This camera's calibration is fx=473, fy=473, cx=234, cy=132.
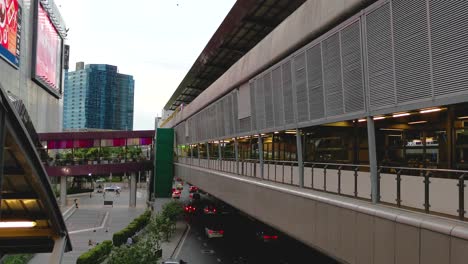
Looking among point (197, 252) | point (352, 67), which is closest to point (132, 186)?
point (197, 252)

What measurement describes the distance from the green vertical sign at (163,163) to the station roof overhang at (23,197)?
3682cm

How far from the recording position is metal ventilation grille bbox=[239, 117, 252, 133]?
23.8 meters

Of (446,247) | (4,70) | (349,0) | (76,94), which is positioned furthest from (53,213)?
(76,94)

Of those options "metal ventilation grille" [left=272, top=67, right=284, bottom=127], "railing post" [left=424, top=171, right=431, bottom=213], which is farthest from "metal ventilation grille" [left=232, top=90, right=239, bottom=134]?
"railing post" [left=424, top=171, right=431, bottom=213]

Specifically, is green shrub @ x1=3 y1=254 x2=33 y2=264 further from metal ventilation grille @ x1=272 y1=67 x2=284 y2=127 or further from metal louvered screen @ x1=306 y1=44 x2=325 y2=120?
metal louvered screen @ x1=306 y1=44 x2=325 y2=120

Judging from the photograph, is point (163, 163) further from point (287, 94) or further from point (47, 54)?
point (287, 94)

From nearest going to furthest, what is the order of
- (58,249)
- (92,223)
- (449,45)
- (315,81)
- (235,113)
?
(449,45) < (315,81) < (58,249) < (235,113) < (92,223)

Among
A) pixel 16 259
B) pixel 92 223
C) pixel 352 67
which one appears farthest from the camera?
pixel 92 223

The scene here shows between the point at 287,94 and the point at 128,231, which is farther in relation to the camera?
the point at 128,231

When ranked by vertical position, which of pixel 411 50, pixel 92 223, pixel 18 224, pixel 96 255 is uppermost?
pixel 411 50

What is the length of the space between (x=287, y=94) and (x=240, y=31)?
48.3 ft

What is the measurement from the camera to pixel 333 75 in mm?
13828

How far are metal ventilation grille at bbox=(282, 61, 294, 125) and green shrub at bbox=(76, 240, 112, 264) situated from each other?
57.2 feet

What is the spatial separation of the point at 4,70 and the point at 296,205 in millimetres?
44669
